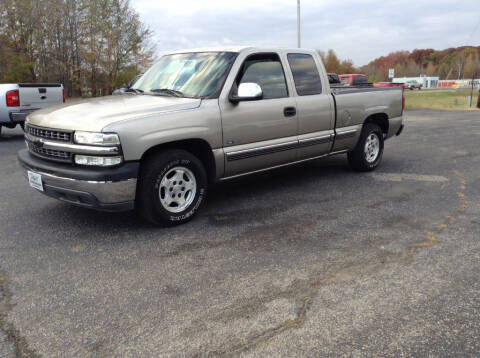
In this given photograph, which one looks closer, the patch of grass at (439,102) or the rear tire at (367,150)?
the rear tire at (367,150)

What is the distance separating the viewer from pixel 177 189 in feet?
14.2

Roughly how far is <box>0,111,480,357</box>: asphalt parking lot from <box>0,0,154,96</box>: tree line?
25.6 meters

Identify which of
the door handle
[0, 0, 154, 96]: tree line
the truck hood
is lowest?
the door handle

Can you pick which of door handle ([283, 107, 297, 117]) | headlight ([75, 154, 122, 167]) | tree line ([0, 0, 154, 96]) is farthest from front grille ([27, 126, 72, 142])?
tree line ([0, 0, 154, 96])

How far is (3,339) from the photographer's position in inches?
97.2

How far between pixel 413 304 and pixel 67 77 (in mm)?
32049

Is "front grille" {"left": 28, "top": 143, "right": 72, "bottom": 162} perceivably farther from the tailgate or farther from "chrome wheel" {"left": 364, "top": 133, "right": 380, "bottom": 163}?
the tailgate

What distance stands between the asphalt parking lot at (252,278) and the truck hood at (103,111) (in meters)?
1.05

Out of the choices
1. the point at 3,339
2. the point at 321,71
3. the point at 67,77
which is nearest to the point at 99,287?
the point at 3,339

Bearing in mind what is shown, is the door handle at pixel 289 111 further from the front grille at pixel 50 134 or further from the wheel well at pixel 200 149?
the front grille at pixel 50 134

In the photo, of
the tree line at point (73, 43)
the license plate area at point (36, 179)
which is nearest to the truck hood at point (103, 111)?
the license plate area at point (36, 179)

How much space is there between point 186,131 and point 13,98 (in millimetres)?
7957

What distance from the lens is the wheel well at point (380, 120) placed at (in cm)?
672

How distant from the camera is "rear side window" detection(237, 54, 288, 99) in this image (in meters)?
4.86
